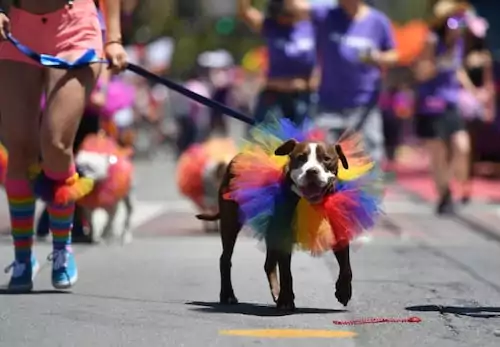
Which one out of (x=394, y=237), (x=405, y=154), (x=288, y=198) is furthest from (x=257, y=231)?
(x=405, y=154)

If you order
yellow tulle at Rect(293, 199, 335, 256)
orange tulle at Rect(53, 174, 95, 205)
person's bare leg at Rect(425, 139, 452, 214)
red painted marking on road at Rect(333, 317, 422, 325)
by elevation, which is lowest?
person's bare leg at Rect(425, 139, 452, 214)

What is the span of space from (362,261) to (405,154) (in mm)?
19719

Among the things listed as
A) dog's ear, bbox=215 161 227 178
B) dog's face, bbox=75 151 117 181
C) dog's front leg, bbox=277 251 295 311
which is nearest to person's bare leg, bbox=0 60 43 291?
dog's front leg, bbox=277 251 295 311

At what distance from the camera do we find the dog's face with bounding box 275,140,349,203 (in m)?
5.93

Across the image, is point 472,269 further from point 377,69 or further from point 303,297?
point 377,69

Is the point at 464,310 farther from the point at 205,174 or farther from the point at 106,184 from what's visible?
the point at 205,174

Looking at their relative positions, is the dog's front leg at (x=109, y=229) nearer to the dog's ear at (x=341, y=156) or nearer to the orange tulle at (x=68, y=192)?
the orange tulle at (x=68, y=192)

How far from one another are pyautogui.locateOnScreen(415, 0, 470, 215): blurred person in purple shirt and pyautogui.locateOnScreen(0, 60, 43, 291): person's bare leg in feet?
20.6

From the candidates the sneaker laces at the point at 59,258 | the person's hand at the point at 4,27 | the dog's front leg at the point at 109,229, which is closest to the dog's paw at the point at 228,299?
the sneaker laces at the point at 59,258

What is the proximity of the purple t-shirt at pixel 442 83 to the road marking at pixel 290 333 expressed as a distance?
7097 millimetres

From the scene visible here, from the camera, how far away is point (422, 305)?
6.52 metres

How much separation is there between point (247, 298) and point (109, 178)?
3.07m

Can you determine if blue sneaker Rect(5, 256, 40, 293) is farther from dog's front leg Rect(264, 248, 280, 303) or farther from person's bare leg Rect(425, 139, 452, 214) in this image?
person's bare leg Rect(425, 139, 452, 214)

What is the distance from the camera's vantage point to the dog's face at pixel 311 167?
5.93 metres
